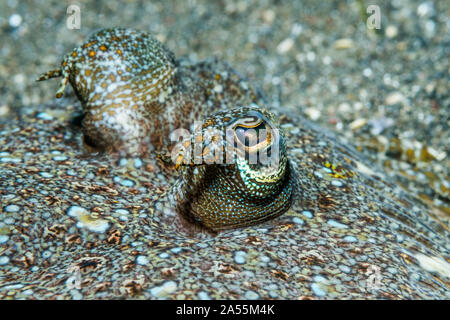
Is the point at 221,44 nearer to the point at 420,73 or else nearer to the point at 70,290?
the point at 420,73

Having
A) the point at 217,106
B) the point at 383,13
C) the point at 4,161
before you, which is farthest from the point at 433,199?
the point at 4,161

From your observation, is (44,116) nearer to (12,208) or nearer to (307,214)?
(12,208)

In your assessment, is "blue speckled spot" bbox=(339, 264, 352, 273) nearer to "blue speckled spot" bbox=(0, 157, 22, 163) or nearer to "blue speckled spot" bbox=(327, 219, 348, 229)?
"blue speckled spot" bbox=(327, 219, 348, 229)

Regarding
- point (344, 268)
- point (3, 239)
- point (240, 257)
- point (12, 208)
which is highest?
point (12, 208)

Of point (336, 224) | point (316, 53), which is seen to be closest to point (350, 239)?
point (336, 224)

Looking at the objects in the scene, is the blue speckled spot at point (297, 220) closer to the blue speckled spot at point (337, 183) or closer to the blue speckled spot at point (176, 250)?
the blue speckled spot at point (337, 183)

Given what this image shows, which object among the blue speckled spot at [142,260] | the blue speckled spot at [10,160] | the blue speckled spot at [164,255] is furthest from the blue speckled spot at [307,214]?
the blue speckled spot at [10,160]

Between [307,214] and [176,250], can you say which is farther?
[307,214]
